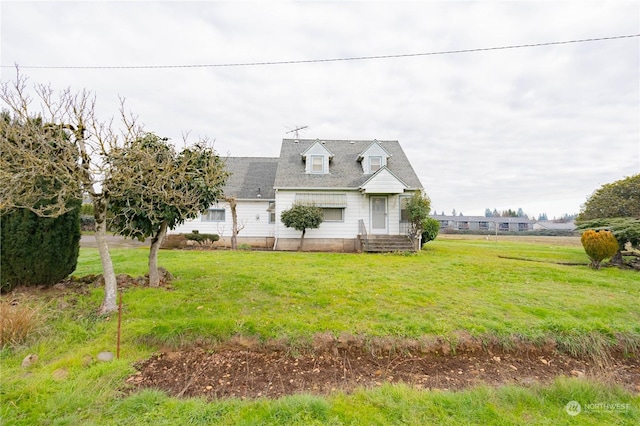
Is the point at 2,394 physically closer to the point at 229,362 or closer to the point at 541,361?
the point at 229,362

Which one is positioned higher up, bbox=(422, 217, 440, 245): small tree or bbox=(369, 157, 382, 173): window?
bbox=(369, 157, 382, 173): window

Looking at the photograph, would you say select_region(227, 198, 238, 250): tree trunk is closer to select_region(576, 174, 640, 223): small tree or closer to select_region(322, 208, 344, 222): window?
select_region(322, 208, 344, 222): window

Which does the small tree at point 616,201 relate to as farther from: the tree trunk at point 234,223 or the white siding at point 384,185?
the tree trunk at point 234,223

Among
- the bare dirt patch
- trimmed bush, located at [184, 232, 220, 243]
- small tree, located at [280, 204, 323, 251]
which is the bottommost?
the bare dirt patch

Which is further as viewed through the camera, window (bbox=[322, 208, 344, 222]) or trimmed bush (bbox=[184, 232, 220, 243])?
window (bbox=[322, 208, 344, 222])

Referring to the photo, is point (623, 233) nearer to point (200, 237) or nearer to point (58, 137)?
point (58, 137)

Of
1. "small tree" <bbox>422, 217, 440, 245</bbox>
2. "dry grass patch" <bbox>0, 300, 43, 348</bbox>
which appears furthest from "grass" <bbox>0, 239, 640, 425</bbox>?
"small tree" <bbox>422, 217, 440, 245</bbox>

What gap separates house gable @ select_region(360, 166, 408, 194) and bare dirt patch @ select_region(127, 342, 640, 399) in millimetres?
11602

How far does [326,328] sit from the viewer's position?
14.8 ft

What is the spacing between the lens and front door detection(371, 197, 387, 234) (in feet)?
53.8

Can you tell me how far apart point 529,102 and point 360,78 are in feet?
40.4

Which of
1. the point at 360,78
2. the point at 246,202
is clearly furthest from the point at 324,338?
the point at 246,202

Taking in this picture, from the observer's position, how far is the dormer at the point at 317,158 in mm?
17375

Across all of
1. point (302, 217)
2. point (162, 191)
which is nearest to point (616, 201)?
point (302, 217)
